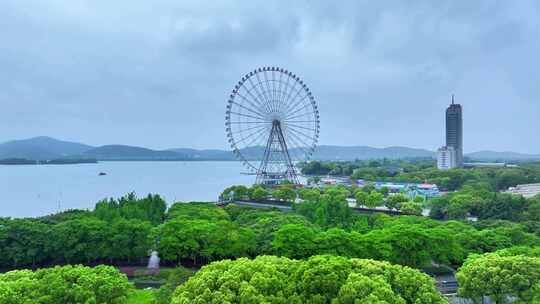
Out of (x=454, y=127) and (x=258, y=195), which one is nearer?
(x=258, y=195)

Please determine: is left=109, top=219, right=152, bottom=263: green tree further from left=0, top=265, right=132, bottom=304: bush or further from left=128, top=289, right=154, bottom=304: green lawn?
left=0, top=265, right=132, bottom=304: bush

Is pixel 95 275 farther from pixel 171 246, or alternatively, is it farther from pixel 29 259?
pixel 29 259

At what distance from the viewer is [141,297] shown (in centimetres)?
1908

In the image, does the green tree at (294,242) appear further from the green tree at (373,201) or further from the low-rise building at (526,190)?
the low-rise building at (526,190)

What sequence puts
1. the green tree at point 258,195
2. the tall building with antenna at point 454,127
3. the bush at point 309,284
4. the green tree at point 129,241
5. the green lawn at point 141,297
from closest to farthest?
1. the bush at point 309,284
2. the green lawn at point 141,297
3. the green tree at point 129,241
4. the green tree at point 258,195
5. the tall building with antenna at point 454,127

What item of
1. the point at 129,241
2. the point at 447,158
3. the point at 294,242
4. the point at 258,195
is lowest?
the point at 129,241

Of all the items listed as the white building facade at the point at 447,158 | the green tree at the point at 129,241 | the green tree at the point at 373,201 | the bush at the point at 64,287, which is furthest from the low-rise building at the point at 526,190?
the white building facade at the point at 447,158

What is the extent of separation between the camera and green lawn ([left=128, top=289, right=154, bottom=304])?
18.3 metres

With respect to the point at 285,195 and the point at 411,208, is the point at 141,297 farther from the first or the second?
the point at 285,195

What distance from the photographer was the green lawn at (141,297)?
18.3m

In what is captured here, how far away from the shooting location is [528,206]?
40.5 metres

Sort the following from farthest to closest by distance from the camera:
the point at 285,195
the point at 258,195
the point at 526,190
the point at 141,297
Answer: the point at 526,190 → the point at 258,195 → the point at 285,195 → the point at 141,297

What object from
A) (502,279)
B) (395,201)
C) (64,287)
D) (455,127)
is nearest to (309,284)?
(502,279)

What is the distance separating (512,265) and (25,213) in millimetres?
65209
